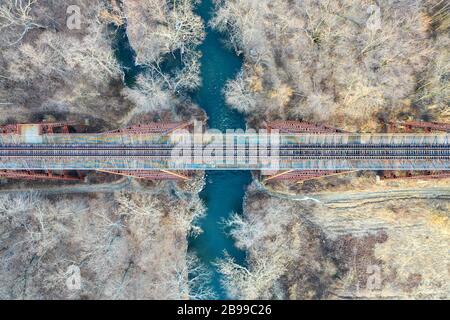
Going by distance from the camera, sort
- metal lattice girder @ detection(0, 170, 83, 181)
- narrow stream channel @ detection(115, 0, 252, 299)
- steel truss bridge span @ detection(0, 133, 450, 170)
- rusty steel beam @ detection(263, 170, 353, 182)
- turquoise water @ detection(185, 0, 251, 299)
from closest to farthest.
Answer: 1. steel truss bridge span @ detection(0, 133, 450, 170)
2. rusty steel beam @ detection(263, 170, 353, 182)
3. metal lattice girder @ detection(0, 170, 83, 181)
4. narrow stream channel @ detection(115, 0, 252, 299)
5. turquoise water @ detection(185, 0, 251, 299)

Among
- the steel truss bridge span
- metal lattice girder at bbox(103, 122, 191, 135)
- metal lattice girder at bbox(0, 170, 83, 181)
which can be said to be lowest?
metal lattice girder at bbox(0, 170, 83, 181)

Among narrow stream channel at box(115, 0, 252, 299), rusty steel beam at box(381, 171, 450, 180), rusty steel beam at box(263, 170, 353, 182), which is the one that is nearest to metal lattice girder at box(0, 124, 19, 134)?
narrow stream channel at box(115, 0, 252, 299)

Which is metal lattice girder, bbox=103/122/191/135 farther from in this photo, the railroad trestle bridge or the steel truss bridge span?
the steel truss bridge span

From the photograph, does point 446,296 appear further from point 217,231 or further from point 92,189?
point 92,189

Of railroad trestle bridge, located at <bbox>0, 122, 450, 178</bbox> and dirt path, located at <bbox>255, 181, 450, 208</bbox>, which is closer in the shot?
railroad trestle bridge, located at <bbox>0, 122, 450, 178</bbox>

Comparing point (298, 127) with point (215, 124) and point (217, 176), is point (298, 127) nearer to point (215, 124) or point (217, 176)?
point (215, 124)

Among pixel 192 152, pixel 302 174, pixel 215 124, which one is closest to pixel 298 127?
pixel 302 174

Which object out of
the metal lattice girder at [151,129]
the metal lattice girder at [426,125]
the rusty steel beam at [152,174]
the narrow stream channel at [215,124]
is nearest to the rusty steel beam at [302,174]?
the narrow stream channel at [215,124]

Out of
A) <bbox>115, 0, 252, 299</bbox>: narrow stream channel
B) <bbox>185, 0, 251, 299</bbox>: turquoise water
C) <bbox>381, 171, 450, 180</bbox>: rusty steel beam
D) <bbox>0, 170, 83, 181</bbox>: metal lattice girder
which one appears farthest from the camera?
<bbox>185, 0, 251, 299</bbox>: turquoise water
